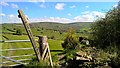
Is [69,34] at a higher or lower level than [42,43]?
lower

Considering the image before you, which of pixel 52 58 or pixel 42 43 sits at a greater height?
pixel 42 43

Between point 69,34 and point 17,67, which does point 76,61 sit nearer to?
point 17,67

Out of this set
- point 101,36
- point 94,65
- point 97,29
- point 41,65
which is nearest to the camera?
point 41,65

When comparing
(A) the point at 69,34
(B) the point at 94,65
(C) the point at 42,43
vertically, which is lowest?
(A) the point at 69,34

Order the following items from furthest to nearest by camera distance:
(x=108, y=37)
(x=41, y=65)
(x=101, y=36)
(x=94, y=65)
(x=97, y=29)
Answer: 1. (x=97, y=29)
2. (x=101, y=36)
3. (x=108, y=37)
4. (x=94, y=65)
5. (x=41, y=65)

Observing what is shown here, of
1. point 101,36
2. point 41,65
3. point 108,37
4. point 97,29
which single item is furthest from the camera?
point 97,29

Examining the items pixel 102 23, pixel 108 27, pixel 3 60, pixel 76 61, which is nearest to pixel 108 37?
pixel 108 27

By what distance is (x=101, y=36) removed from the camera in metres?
13.1

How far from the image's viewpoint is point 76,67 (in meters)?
7.42

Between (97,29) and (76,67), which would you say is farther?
(97,29)

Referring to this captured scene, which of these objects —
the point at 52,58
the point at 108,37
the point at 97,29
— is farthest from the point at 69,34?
Result: the point at 52,58

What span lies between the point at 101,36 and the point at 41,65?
7.13 m

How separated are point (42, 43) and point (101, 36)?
6.47 m

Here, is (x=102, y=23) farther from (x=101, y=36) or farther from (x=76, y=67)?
(x=76, y=67)
